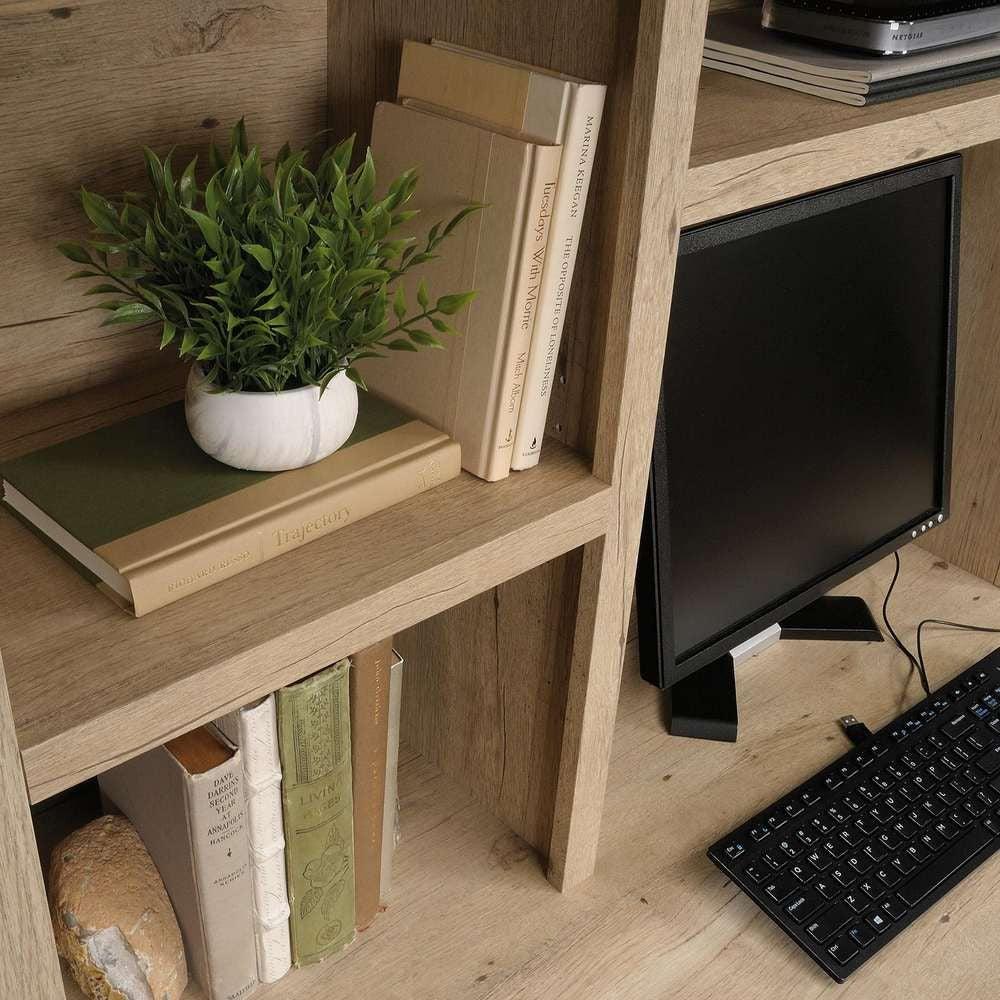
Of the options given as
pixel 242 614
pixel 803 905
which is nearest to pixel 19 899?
pixel 242 614

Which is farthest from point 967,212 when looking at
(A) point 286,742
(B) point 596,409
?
(A) point 286,742

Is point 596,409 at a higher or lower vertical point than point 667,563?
higher

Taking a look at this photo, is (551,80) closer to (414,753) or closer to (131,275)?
(131,275)

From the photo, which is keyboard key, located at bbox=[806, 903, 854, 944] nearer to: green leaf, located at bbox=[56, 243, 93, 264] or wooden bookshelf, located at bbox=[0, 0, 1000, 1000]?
wooden bookshelf, located at bbox=[0, 0, 1000, 1000]

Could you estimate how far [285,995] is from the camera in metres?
0.87

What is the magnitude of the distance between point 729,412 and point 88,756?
0.55m

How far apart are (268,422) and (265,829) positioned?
0.30m

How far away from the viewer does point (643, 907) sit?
3.10 feet

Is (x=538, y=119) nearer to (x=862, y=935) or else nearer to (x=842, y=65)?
(x=842, y=65)

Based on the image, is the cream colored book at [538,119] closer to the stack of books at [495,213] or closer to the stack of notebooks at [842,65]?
the stack of books at [495,213]

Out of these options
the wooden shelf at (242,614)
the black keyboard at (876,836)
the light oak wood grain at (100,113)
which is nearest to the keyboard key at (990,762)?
the black keyboard at (876,836)

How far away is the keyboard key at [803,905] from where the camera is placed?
91 cm

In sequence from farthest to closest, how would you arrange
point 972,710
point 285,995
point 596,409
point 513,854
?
point 972,710 < point 513,854 < point 285,995 < point 596,409

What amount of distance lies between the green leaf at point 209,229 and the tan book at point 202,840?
0.32 metres
